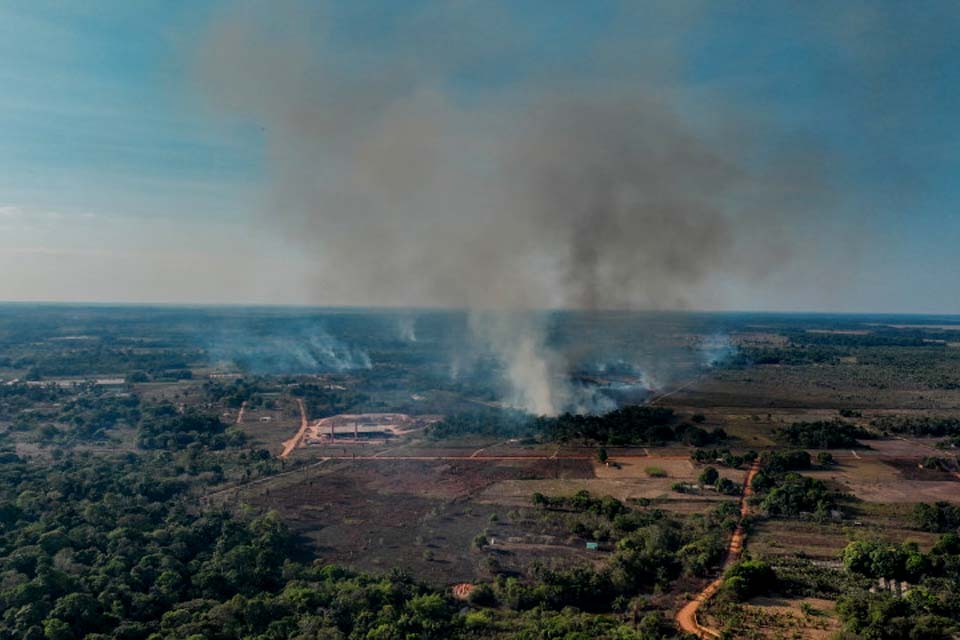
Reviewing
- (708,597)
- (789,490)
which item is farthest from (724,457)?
(708,597)

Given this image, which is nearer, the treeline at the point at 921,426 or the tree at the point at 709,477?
the tree at the point at 709,477

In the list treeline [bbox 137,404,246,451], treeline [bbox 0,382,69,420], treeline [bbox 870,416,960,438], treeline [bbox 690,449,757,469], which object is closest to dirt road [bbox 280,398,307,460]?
treeline [bbox 137,404,246,451]

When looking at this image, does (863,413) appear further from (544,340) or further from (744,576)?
(744,576)

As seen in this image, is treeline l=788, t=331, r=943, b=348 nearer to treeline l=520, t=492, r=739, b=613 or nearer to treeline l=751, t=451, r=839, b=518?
treeline l=751, t=451, r=839, b=518

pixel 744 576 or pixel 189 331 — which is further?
pixel 189 331

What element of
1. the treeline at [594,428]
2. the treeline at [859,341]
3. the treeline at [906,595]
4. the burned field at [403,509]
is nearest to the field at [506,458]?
the burned field at [403,509]

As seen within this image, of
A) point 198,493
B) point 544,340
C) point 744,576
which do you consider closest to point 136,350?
point 544,340

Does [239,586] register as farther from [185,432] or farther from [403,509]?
[185,432]

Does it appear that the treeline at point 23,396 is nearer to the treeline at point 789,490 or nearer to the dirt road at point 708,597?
the dirt road at point 708,597
